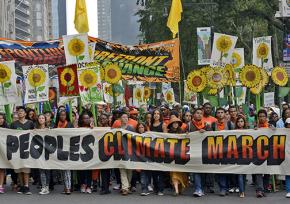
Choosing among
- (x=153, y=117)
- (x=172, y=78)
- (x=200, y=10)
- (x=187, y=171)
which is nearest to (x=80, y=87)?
(x=153, y=117)

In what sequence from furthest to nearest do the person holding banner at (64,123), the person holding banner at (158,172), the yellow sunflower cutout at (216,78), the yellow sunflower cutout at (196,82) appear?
the yellow sunflower cutout at (196,82), the yellow sunflower cutout at (216,78), the person holding banner at (64,123), the person holding banner at (158,172)

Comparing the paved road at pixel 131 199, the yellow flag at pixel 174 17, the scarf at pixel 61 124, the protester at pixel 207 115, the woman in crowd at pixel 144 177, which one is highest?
the yellow flag at pixel 174 17

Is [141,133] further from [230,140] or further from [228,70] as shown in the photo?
[228,70]

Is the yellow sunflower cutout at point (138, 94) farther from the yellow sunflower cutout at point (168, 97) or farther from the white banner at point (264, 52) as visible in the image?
the white banner at point (264, 52)

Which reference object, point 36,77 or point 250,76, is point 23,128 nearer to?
point 36,77

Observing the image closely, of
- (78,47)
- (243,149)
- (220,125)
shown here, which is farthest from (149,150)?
(78,47)


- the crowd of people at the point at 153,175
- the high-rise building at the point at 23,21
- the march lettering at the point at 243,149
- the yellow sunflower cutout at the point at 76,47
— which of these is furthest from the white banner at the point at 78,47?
the high-rise building at the point at 23,21

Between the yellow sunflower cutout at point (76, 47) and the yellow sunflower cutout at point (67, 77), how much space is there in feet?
1.97

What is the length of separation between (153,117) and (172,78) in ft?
16.4

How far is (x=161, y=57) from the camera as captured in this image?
57.8ft

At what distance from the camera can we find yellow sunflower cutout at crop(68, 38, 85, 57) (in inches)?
540

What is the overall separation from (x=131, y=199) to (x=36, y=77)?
433cm

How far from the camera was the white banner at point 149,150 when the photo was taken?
1176 cm

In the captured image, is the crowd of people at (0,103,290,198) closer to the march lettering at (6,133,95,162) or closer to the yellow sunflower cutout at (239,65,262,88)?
the march lettering at (6,133,95,162)
